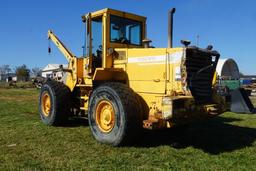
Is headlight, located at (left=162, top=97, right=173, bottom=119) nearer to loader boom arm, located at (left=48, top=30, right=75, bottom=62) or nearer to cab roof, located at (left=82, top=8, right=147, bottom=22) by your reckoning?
cab roof, located at (left=82, top=8, right=147, bottom=22)

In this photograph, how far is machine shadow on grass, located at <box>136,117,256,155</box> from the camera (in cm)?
853

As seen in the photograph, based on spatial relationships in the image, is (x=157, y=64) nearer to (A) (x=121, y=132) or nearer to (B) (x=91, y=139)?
(A) (x=121, y=132)

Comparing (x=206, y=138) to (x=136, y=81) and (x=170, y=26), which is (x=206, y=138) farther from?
(x=170, y=26)

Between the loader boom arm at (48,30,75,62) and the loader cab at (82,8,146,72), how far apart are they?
130cm

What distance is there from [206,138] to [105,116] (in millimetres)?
2569

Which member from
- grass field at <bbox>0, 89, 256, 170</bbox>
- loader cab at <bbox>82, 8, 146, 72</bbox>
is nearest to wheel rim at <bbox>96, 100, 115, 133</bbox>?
grass field at <bbox>0, 89, 256, 170</bbox>

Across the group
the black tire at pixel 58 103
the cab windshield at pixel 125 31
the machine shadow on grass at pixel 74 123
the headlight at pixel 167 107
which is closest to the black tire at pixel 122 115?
the headlight at pixel 167 107

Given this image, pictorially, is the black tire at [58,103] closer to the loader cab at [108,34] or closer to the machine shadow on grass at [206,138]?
the loader cab at [108,34]

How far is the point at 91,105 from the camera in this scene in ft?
29.6

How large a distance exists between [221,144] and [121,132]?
7.75ft

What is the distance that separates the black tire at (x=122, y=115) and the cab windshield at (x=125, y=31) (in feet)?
5.82

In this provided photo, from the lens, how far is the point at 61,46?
1226 cm

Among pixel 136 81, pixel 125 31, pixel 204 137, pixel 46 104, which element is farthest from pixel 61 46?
pixel 204 137

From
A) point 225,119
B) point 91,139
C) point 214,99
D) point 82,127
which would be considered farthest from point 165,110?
point 225,119
